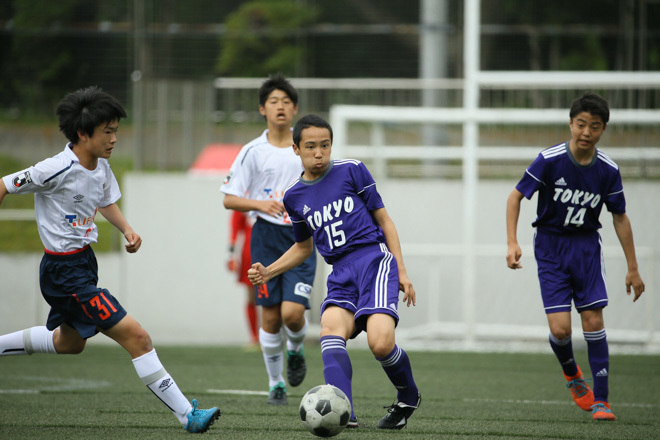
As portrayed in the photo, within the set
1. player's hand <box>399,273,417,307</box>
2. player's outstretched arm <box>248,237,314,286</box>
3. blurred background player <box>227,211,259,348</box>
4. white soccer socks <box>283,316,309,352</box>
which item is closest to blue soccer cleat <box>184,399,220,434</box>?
player's outstretched arm <box>248,237,314,286</box>

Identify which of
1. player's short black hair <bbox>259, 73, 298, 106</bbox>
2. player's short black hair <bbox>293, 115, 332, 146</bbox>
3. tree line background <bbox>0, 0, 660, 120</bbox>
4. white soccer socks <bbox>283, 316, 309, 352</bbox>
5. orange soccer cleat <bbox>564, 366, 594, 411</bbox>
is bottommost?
orange soccer cleat <bbox>564, 366, 594, 411</bbox>

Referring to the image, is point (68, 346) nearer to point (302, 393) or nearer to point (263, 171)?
point (263, 171)

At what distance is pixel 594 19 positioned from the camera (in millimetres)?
12914

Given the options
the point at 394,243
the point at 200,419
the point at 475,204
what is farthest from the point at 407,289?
the point at 475,204

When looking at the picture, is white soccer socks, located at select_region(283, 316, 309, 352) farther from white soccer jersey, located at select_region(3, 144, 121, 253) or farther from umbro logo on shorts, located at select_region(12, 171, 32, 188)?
umbro logo on shorts, located at select_region(12, 171, 32, 188)

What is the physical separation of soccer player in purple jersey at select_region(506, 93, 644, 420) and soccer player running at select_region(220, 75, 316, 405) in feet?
4.84

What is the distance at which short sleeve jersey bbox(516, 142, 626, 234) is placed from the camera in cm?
517

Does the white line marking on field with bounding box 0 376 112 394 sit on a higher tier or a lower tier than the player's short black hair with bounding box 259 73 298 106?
lower

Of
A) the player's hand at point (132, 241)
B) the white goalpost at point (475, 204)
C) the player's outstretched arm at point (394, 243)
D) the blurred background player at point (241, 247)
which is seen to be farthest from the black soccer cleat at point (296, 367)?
the white goalpost at point (475, 204)

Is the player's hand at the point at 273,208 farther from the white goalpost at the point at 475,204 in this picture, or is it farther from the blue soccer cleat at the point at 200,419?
the white goalpost at the point at 475,204

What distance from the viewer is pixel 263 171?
577 cm

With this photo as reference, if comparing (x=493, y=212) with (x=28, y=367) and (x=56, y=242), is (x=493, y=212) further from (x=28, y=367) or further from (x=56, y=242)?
(x=56, y=242)

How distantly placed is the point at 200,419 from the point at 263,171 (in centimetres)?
204

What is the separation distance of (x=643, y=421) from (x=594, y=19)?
30.6 ft
